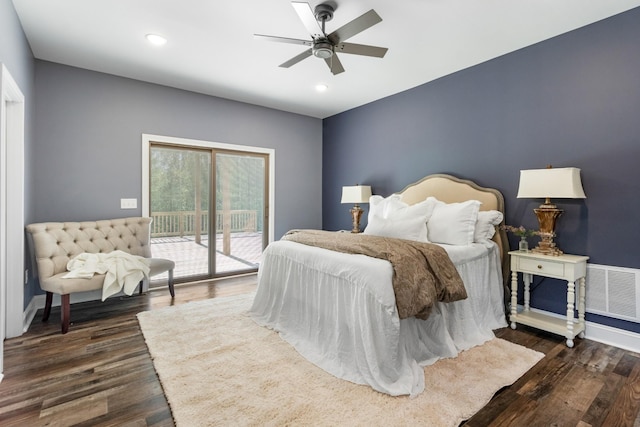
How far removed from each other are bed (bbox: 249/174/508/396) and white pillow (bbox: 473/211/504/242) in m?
0.01

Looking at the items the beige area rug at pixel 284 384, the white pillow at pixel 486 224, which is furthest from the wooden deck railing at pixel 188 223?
the white pillow at pixel 486 224

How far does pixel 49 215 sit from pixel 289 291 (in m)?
2.96

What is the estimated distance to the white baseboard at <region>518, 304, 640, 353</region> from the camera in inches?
101

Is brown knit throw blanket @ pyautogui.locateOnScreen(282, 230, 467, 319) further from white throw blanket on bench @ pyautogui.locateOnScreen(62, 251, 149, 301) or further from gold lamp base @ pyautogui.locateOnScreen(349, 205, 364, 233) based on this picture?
gold lamp base @ pyautogui.locateOnScreen(349, 205, 364, 233)

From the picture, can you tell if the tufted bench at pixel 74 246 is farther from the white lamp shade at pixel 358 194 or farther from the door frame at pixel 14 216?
the white lamp shade at pixel 358 194

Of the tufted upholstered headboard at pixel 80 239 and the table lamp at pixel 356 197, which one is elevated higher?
the table lamp at pixel 356 197

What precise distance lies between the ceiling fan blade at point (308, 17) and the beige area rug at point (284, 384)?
2444 millimetres

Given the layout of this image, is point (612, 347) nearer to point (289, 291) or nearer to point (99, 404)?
point (289, 291)

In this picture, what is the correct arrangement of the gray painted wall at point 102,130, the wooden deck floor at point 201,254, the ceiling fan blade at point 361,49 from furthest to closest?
the wooden deck floor at point 201,254, the gray painted wall at point 102,130, the ceiling fan blade at point 361,49

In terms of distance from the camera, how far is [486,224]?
10.4 feet

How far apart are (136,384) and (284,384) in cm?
97

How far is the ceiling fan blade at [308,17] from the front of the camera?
204 cm

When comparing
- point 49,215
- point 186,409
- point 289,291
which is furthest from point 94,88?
point 186,409

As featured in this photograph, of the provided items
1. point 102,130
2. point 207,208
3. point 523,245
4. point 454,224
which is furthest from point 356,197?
point 102,130
